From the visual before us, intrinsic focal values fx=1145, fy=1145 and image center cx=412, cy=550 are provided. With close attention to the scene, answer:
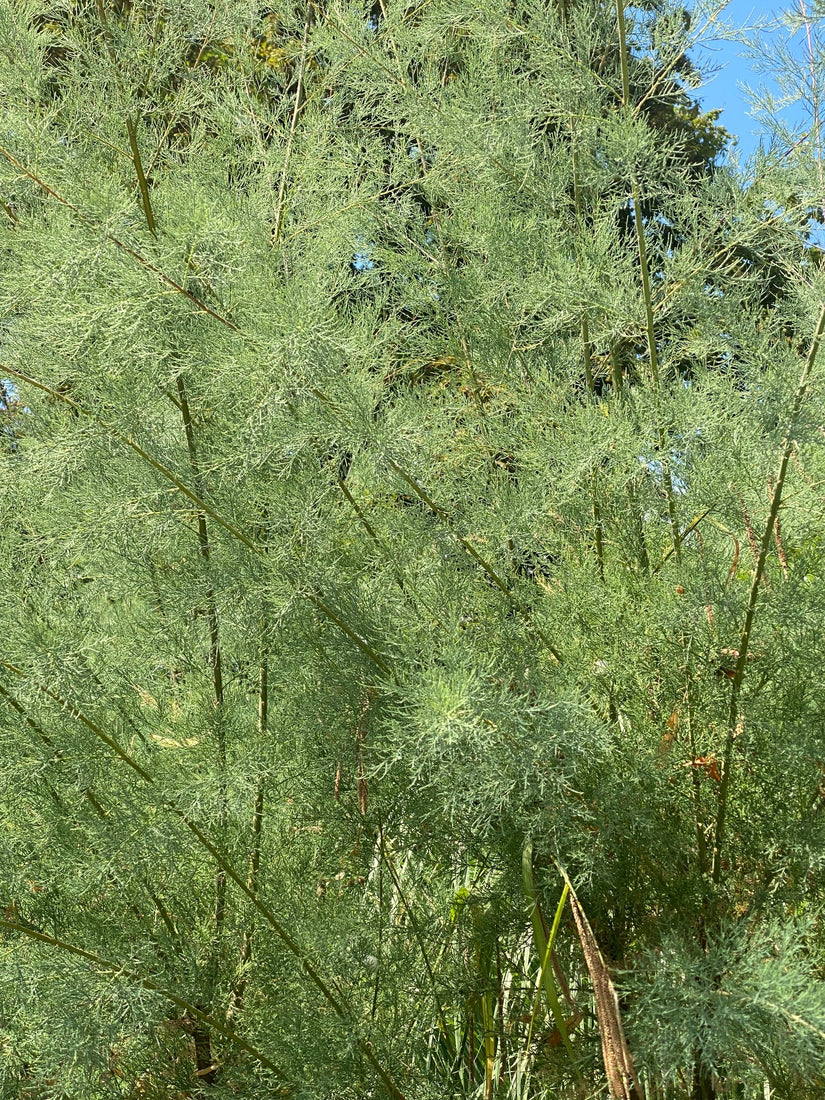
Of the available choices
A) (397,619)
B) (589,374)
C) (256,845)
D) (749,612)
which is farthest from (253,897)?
(589,374)

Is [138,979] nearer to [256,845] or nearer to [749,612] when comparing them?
[256,845]

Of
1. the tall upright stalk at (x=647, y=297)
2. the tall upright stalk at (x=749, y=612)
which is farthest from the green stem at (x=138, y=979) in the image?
the tall upright stalk at (x=647, y=297)

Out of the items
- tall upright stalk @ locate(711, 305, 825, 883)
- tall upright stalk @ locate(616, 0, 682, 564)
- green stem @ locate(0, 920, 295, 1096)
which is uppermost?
tall upright stalk @ locate(616, 0, 682, 564)

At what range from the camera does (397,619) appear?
2191 millimetres

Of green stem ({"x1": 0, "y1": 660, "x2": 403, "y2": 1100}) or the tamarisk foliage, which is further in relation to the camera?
green stem ({"x1": 0, "y1": 660, "x2": 403, "y2": 1100})

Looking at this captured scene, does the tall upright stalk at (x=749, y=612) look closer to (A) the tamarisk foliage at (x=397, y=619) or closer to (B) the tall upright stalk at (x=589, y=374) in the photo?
(A) the tamarisk foliage at (x=397, y=619)

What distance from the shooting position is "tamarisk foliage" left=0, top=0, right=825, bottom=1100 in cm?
203

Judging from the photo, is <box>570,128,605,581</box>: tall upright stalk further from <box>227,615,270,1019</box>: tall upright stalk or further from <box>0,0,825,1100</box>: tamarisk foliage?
<box>227,615,270,1019</box>: tall upright stalk

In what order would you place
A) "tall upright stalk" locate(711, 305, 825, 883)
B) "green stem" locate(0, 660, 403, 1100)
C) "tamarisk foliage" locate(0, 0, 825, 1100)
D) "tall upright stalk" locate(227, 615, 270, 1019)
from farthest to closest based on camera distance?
1. "tall upright stalk" locate(227, 615, 270, 1019)
2. "green stem" locate(0, 660, 403, 1100)
3. "tamarisk foliage" locate(0, 0, 825, 1100)
4. "tall upright stalk" locate(711, 305, 825, 883)

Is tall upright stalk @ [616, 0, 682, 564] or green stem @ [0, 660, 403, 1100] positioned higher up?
tall upright stalk @ [616, 0, 682, 564]

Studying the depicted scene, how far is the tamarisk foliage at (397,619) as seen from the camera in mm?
2033

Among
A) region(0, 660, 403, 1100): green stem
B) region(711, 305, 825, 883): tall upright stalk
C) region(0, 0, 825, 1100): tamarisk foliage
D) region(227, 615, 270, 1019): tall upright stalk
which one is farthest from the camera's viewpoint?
region(227, 615, 270, 1019): tall upright stalk

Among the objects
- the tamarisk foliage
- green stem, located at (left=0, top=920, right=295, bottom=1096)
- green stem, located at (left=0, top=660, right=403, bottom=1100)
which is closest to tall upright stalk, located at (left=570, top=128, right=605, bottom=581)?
the tamarisk foliage

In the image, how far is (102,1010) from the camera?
2.07 m
